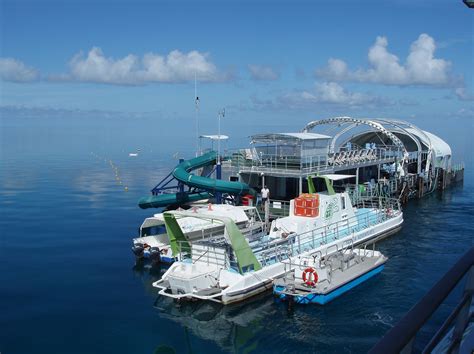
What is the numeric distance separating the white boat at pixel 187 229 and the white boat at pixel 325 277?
17.1 ft

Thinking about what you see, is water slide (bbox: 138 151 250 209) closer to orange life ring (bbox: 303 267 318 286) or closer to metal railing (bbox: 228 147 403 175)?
metal railing (bbox: 228 147 403 175)

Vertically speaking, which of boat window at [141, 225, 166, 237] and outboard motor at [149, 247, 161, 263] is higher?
boat window at [141, 225, 166, 237]

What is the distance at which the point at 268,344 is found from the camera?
15.0 meters

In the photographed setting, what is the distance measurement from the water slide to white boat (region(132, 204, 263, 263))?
2485 mm

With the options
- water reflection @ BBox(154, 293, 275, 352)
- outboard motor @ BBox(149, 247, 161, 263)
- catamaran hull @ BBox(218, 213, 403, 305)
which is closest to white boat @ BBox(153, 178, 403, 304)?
catamaran hull @ BBox(218, 213, 403, 305)

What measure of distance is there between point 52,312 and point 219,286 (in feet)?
19.5

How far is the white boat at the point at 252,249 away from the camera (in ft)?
59.3

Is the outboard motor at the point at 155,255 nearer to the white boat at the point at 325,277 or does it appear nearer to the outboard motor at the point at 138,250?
the outboard motor at the point at 138,250

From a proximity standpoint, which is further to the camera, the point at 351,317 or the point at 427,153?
the point at 427,153

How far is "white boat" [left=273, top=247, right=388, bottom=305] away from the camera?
1756cm

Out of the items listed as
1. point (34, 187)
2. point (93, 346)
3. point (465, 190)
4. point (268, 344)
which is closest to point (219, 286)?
point (268, 344)

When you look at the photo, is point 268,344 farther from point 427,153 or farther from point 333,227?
point 427,153

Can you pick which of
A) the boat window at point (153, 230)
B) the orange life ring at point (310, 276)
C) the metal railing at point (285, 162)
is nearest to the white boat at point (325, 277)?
the orange life ring at point (310, 276)

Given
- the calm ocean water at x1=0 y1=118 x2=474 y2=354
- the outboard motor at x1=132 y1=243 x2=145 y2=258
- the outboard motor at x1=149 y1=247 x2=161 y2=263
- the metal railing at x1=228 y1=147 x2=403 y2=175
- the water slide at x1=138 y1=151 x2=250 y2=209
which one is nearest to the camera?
the calm ocean water at x1=0 y1=118 x2=474 y2=354
